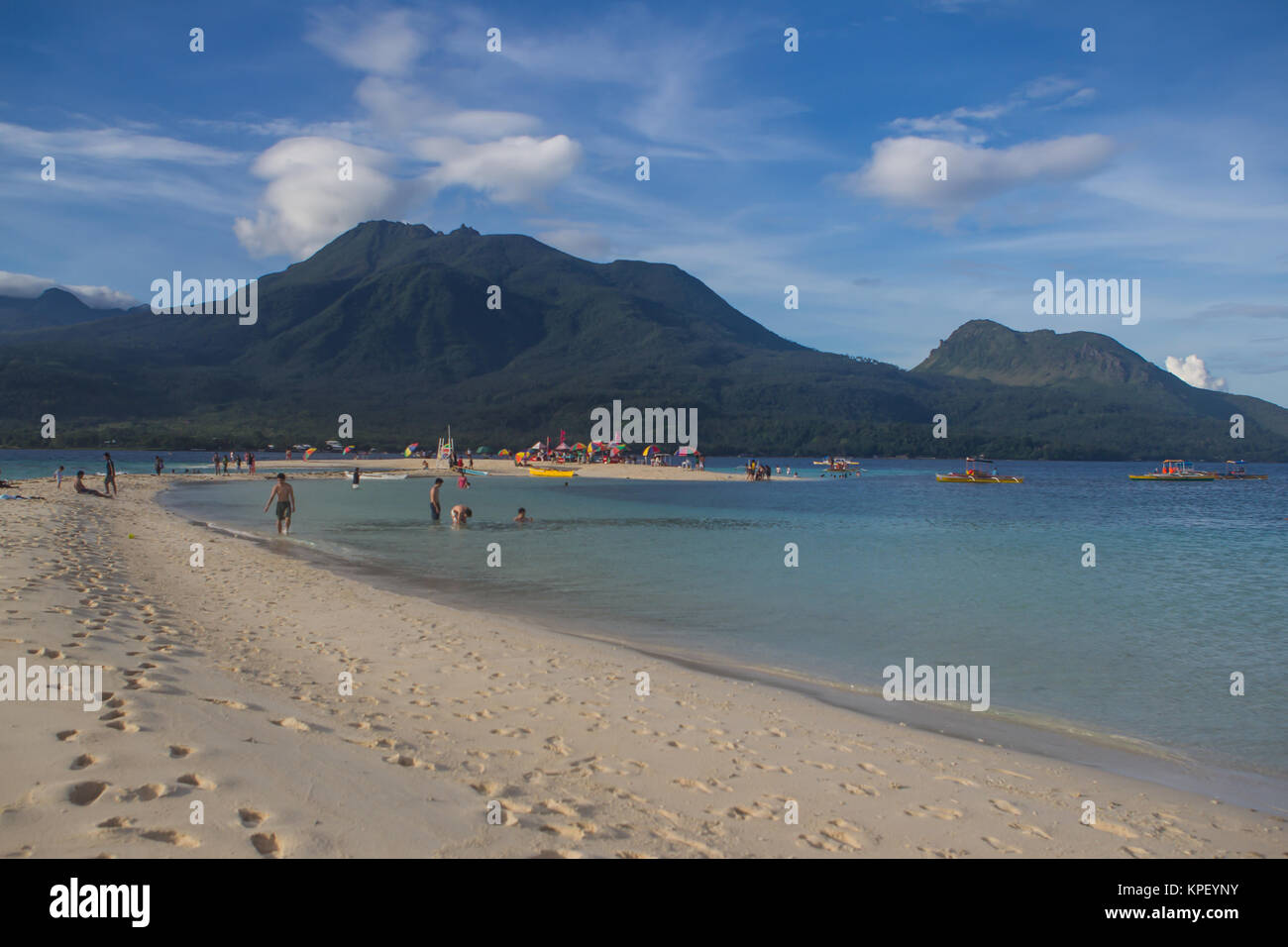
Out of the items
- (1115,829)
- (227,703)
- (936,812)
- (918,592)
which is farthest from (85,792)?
(918,592)

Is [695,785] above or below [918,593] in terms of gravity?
above

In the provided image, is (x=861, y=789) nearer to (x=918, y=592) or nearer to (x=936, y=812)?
(x=936, y=812)

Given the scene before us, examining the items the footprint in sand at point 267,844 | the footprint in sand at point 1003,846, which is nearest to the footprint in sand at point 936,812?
the footprint in sand at point 1003,846

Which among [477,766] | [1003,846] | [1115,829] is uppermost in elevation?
[477,766]

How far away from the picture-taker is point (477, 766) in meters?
5.73

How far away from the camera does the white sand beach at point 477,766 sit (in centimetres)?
421

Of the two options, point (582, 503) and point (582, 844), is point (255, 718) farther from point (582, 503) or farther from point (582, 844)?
point (582, 503)

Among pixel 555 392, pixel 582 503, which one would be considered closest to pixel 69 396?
pixel 555 392

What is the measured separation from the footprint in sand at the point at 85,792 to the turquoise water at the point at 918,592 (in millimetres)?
8310

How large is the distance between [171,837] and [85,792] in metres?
Result: 0.77

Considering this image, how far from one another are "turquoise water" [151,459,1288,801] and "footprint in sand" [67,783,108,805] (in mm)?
8310

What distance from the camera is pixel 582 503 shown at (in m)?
48.1

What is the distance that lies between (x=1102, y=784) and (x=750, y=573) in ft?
45.4

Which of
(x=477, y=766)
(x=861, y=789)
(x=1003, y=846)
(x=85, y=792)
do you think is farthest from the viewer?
(x=861, y=789)
